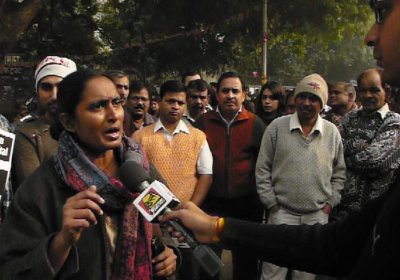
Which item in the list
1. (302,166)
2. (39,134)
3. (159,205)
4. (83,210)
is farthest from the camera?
(302,166)

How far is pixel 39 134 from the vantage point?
3.99 metres

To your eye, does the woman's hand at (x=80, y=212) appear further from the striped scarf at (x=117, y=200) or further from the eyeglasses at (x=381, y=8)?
the eyeglasses at (x=381, y=8)

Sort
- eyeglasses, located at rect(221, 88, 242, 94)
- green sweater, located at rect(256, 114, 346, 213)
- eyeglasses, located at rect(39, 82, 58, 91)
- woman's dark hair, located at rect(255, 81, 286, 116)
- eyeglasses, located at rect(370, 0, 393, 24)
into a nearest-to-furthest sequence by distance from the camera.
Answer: eyeglasses, located at rect(370, 0, 393, 24) < eyeglasses, located at rect(39, 82, 58, 91) < green sweater, located at rect(256, 114, 346, 213) < eyeglasses, located at rect(221, 88, 242, 94) < woman's dark hair, located at rect(255, 81, 286, 116)

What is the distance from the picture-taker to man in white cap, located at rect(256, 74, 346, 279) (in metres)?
5.44

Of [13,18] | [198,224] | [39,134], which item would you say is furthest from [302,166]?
[13,18]

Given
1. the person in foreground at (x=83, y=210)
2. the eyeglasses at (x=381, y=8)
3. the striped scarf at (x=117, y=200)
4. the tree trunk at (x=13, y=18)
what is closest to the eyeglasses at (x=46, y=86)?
the person in foreground at (x=83, y=210)

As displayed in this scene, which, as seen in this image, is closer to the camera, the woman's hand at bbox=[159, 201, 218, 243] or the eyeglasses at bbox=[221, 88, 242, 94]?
the woman's hand at bbox=[159, 201, 218, 243]

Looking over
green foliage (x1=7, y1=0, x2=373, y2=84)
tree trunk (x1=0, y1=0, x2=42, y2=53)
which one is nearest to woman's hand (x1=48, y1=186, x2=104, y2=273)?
tree trunk (x1=0, y1=0, x2=42, y2=53)

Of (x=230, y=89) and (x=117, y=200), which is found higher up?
(x=230, y=89)

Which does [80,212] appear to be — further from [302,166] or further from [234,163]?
[234,163]

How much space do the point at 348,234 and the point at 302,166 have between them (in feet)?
10.4

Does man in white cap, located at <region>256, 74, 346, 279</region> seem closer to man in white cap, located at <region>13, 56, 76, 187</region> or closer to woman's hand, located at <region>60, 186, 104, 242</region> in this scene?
man in white cap, located at <region>13, 56, 76, 187</region>

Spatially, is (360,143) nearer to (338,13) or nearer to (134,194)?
(134,194)

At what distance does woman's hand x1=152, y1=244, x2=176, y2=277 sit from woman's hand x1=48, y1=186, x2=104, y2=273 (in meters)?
0.53
